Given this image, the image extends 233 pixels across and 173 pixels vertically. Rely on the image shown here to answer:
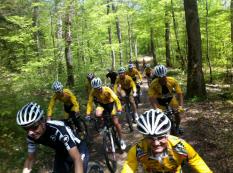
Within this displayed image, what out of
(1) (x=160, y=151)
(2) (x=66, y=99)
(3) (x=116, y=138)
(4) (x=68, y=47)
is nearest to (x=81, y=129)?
(2) (x=66, y=99)

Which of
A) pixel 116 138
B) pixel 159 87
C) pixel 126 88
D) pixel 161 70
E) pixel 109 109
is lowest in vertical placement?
pixel 116 138

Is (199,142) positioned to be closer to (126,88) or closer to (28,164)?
(126,88)

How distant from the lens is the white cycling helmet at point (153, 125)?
161 inches

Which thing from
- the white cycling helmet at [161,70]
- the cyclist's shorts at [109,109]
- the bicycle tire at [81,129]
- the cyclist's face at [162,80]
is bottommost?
the bicycle tire at [81,129]

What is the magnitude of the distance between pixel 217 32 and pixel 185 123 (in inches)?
756

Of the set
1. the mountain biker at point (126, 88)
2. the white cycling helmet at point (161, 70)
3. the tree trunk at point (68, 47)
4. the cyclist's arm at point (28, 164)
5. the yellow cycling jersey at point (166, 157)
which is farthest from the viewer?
the tree trunk at point (68, 47)

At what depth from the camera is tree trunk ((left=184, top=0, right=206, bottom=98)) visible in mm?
15866

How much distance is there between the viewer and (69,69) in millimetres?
21609

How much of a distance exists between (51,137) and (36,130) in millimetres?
276

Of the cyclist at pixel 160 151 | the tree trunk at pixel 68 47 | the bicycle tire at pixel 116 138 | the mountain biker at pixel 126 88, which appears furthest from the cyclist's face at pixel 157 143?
the tree trunk at pixel 68 47

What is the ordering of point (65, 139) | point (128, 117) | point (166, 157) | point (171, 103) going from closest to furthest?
point (166, 157) → point (65, 139) → point (171, 103) → point (128, 117)

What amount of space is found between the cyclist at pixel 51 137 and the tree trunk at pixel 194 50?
37.5ft

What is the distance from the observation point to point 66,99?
10.8 m

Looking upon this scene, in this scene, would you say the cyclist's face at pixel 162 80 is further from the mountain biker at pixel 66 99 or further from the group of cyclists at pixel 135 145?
the group of cyclists at pixel 135 145
